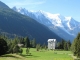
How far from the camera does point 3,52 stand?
101688mm

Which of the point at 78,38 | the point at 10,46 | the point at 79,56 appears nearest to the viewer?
the point at 79,56

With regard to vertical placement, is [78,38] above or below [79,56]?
above

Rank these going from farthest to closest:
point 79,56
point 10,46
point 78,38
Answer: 1. point 10,46
2. point 78,38
3. point 79,56

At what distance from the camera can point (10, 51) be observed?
4798 inches

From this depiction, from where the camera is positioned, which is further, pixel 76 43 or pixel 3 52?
pixel 3 52

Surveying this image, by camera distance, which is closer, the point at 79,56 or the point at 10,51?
the point at 79,56

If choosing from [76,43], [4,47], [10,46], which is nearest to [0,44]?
[4,47]

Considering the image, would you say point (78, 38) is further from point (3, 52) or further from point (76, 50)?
point (3, 52)

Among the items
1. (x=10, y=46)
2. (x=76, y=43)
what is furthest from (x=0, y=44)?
(x=76, y=43)

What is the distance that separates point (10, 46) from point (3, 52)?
64.7ft

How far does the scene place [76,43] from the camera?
95.3 m

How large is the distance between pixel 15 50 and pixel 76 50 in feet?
128

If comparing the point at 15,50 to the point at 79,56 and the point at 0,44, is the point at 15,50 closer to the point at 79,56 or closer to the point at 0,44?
the point at 0,44

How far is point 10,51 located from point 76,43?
40556mm
